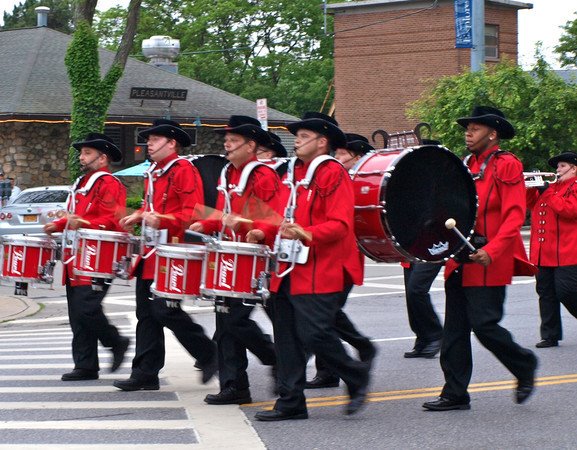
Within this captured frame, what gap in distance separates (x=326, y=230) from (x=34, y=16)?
7104 cm

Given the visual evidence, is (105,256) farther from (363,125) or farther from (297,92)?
(297,92)

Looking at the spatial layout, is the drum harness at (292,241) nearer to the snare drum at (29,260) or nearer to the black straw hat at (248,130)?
the black straw hat at (248,130)

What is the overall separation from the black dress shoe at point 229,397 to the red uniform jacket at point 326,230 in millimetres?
1125

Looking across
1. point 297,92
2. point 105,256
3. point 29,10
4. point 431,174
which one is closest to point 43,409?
point 105,256

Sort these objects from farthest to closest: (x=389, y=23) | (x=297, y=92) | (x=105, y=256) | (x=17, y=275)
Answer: (x=297, y=92) → (x=389, y=23) → (x=17, y=275) → (x=105, y=256)

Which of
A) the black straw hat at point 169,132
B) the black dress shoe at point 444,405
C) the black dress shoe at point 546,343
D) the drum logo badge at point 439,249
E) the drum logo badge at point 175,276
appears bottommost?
the black dress shoe at point 546,343

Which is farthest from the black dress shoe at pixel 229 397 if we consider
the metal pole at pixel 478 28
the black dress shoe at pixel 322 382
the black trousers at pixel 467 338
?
the metal pole at pixel 478 28

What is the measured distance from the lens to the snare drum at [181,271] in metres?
8.25

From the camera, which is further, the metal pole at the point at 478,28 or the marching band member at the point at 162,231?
the metal pole at the point at 478,28

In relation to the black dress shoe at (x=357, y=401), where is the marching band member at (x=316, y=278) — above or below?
above

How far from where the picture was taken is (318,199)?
7957 mm

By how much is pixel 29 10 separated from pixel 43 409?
232 ft

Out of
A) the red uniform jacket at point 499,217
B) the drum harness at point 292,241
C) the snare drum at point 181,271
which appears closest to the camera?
the drum harness at point 292,241

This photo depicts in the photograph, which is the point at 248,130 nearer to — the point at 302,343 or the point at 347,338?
the point at 302,343
